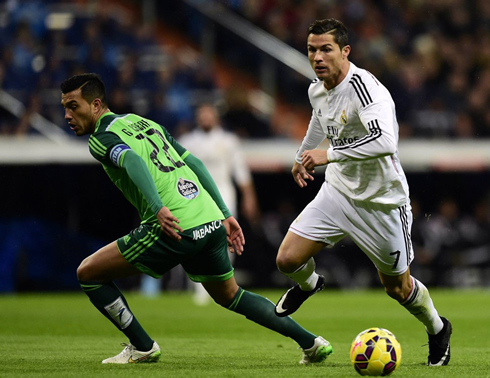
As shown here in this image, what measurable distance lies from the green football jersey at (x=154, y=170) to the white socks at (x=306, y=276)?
68 cm

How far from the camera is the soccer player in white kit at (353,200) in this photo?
229 inches

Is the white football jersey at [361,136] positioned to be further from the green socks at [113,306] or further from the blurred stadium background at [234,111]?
the blurred stadium background at [234,111]

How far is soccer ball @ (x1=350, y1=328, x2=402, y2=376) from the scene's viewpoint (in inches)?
207

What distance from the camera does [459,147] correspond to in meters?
16.0

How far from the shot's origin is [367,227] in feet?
19.8

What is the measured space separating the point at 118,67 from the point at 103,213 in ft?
8.89

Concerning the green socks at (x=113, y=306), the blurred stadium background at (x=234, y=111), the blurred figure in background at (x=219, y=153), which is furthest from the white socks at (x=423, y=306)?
the blurred stadium background at (x=234, y=111)

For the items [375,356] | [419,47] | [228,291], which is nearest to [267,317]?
[228,291]

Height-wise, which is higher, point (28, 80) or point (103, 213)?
point (28, 80)

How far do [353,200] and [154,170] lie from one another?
1.39 meters

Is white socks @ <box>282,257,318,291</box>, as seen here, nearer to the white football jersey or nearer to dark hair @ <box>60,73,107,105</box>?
the white football jersey

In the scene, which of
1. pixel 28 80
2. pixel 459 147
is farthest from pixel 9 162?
pixel 459 147

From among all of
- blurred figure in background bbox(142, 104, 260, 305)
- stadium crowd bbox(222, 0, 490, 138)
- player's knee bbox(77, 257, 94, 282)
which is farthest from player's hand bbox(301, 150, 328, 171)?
stadium crowd bbox(222, 0, 490, 138)

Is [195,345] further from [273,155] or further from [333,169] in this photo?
[273,155]
